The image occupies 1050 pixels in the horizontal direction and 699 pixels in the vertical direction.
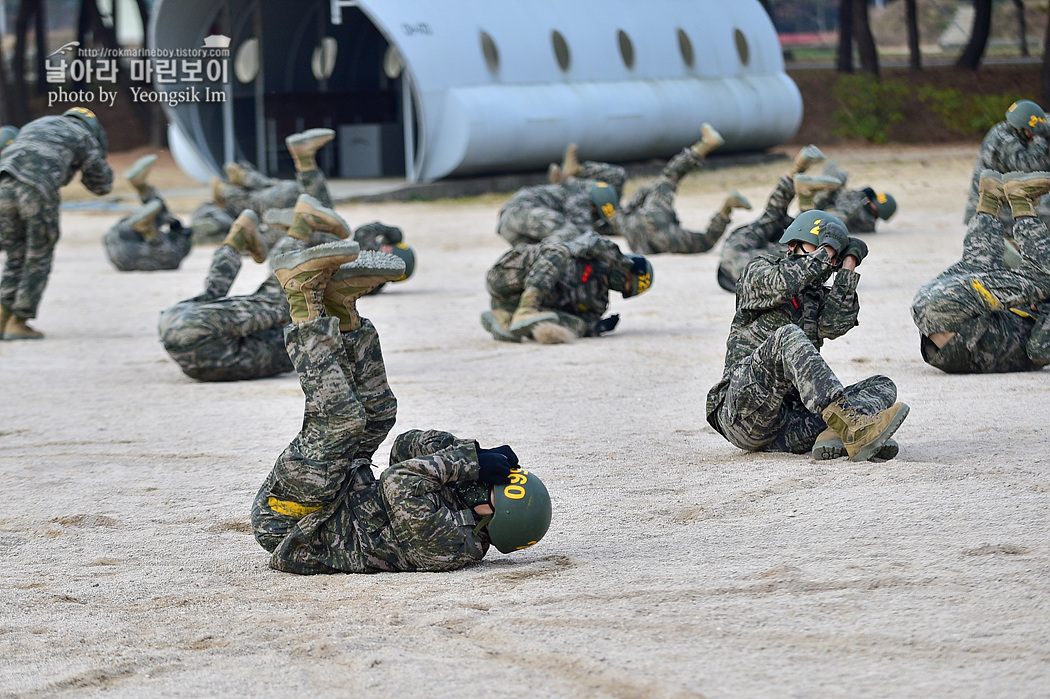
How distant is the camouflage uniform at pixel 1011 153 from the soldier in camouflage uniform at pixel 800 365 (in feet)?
19.4

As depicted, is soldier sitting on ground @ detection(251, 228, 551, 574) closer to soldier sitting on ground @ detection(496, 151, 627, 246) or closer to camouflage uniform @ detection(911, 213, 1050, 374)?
camouflage uniform @ detection(911, 213, 1050, 374)

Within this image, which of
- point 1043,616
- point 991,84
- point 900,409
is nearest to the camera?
point 1043,616

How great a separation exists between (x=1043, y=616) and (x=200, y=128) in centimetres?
2248

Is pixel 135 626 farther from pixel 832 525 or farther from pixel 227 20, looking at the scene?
pixel 227 20

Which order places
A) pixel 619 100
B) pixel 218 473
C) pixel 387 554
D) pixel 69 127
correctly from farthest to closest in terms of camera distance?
pixel 619 100
pixel 69 127
pixel 218 473
pixel 387 554

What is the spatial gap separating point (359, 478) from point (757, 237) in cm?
742

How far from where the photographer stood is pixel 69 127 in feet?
35.7

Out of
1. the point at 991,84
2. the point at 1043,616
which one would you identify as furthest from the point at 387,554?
the point at 991,84

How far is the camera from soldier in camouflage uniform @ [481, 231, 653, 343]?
985 centimetres

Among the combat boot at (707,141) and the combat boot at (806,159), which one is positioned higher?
the combat boot at (806,159)

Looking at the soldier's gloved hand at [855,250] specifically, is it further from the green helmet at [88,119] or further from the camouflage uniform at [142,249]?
the camouflage uniform at [142,249]

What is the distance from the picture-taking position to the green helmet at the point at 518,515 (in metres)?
4.63

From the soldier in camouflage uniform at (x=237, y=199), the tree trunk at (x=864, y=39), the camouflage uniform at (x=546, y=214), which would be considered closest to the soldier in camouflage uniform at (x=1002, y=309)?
the camouflage uniform at (x=546, y=214)

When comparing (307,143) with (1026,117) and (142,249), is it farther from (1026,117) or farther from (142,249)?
(1026,117)
